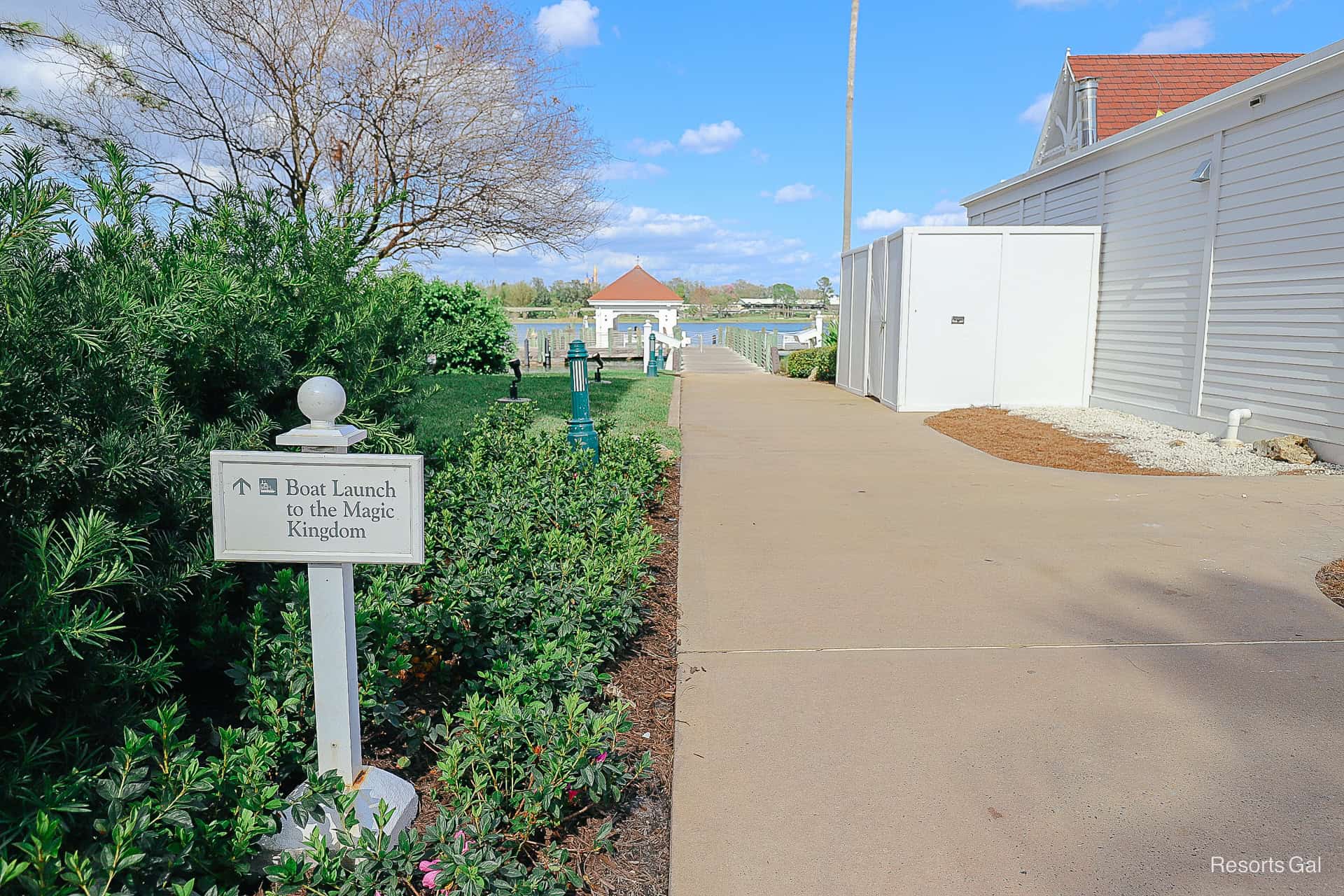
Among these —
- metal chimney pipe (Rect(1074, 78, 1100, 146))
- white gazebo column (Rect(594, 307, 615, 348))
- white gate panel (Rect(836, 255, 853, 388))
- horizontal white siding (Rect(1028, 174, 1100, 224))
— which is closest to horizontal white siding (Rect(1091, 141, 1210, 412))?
horizontal white siding (Rect(1028, 174, 1100, 224))

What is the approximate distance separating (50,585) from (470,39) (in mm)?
13052

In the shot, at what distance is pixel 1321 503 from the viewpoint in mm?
7406

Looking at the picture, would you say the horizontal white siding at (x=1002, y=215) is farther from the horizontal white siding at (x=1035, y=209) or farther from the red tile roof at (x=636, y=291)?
the red tile roof at (x=636, y=291)

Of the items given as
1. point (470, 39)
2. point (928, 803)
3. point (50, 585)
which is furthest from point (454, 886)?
point (470, 39)

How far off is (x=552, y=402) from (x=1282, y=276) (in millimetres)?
8999

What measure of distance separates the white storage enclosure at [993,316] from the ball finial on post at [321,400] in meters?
12.7

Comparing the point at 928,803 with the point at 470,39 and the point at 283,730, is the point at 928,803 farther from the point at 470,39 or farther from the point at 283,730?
the point at 470,39

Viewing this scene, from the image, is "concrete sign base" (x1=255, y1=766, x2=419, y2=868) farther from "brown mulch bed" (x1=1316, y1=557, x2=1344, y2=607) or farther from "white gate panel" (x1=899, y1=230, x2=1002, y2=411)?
"white gate panel" (x1=899, y1=230, x2=1002, y2=411)

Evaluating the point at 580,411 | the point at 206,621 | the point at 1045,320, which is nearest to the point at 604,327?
the point at 1045,320

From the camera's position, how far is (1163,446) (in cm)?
1038

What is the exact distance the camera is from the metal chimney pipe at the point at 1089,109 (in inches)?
711

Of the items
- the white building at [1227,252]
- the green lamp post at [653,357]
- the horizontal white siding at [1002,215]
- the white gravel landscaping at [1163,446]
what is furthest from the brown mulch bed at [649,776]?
the green lamp post at [653,357]

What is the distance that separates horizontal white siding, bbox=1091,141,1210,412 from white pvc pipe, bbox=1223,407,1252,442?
3.54 feet

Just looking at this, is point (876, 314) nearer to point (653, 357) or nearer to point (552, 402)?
point (552, 402)
